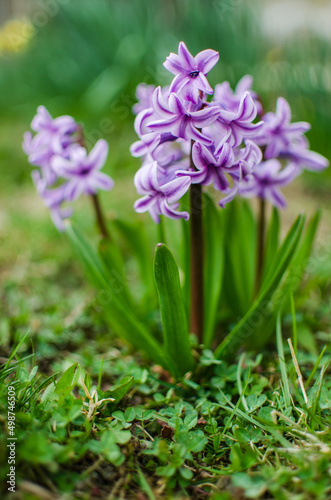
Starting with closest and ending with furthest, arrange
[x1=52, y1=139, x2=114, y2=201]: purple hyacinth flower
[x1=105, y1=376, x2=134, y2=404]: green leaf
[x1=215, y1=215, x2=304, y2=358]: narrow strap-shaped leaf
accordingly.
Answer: [x1=105, y1=376, x2=134, y2=404]: green leaf → [x1=215, y1=215, x2=304, y2=358]: narrow strap-shaped leaf → [x1=52, y1=139, x2=114, y2=201]: purple hyacinth flower

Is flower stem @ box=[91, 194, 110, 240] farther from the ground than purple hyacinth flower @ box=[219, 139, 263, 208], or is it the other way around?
purple hyacinth flower @ box=[219, 139, 263, 208]

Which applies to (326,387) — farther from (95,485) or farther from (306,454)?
(95,485)

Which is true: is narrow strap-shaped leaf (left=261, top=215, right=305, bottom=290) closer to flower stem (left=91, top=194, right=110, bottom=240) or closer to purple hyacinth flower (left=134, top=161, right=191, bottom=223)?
purple hyacinth flower (left=134, top=161, right=191, bottom=223)

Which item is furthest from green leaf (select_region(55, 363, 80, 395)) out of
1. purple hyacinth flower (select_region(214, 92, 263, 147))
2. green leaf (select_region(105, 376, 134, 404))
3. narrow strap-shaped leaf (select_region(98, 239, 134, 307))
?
purple hyacinth flower (select_region(214, 92, 263, 147))

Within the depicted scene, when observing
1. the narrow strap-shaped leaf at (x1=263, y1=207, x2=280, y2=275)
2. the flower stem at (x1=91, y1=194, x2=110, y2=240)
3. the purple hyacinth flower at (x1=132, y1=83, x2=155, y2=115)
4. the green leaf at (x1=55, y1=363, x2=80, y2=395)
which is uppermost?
the purple hyacinth flower at (x1=132, y1=83, x2=155, y2=115)

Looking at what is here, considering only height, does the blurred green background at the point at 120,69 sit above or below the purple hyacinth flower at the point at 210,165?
above

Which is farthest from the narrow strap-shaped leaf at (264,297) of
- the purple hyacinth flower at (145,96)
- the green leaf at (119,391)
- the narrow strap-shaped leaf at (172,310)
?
the purple hyacinth flower at (145,96)

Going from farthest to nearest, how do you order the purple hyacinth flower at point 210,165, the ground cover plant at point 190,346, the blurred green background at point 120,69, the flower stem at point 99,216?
the blurred green background at point 120,69 → the flower stem at point 99,216 → the purple hyacinth flower at point 210,165 → the ground cover plant at point 190,346

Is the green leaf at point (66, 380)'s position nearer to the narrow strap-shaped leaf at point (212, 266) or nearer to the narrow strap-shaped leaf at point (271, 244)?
the narrow strap-shaped leaf at point (212, 266)

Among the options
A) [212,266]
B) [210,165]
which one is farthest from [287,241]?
[210,165]

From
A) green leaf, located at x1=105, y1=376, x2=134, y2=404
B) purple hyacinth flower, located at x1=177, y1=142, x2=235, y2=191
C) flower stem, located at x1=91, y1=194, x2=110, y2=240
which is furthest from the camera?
flower stem, located at x1=91, y1=194, x2=110, y2=240
